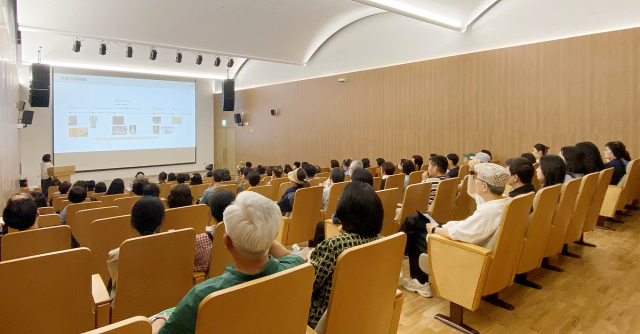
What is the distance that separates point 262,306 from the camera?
3.99ft

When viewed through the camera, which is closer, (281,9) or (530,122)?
(530,122)

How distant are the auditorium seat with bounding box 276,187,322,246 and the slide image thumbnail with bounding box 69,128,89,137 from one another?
10581 mm

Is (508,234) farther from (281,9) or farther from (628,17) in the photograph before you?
(281,9)

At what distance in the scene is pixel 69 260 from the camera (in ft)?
5.58

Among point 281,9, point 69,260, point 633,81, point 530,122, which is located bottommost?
point 69,260

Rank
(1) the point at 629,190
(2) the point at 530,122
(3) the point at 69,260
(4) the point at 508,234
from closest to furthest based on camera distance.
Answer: (3) the point at 69,260, (4) the point at 508,234, (1) the point at 629,190, (2) the point at 530,122

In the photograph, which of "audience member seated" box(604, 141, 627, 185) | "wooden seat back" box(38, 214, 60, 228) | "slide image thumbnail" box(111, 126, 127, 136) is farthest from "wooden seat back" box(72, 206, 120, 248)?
"slide image thumbnail" box(111, 126, 127, 136)

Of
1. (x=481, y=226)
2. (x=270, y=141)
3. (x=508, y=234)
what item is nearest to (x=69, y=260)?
(x=481, y=226)

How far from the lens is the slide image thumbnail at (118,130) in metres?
12.3

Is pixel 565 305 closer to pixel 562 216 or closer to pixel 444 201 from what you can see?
pixel 562 216

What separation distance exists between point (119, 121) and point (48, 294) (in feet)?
39.9

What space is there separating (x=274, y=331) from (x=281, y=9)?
28.7 ft

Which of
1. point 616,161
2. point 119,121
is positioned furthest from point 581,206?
point 119,121

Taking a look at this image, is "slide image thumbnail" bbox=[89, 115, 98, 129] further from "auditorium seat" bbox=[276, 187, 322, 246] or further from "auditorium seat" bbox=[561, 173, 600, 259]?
"auditorium seat" bbox=[561, 173, 600, 259]
